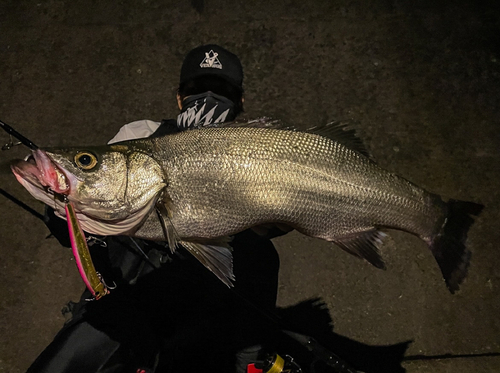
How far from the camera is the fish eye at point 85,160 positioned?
1.61 metres

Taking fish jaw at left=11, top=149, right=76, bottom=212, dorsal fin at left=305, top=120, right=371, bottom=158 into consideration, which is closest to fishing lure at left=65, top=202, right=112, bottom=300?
fish jaw at left=11, top=149, right=76, bottom=212

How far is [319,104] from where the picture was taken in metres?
3.11

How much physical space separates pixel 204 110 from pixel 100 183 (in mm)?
827

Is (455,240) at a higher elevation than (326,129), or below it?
below

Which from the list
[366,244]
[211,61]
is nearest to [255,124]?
[211,61]

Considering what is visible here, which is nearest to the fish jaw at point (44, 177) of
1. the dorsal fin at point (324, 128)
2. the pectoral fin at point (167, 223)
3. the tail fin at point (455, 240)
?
the pectoral fin at point (167, 223)

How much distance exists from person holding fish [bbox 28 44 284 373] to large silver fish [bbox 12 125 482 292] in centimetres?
33

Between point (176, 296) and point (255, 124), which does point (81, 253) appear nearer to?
point (255, 124)

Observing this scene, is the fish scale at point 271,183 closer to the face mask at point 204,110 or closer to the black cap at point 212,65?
the face mask at point 204,110

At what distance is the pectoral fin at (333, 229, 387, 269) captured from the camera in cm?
195

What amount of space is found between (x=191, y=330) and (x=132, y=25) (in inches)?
110

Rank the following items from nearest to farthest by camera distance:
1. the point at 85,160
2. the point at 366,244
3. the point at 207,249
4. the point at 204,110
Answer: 1. the point at 85,160
2. the point at 207,249
3. the point at 366,244
4. the point at 204,110

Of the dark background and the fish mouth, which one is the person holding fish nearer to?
the dark background

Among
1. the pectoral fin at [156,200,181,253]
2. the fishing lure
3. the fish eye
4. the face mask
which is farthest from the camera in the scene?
the face mask
